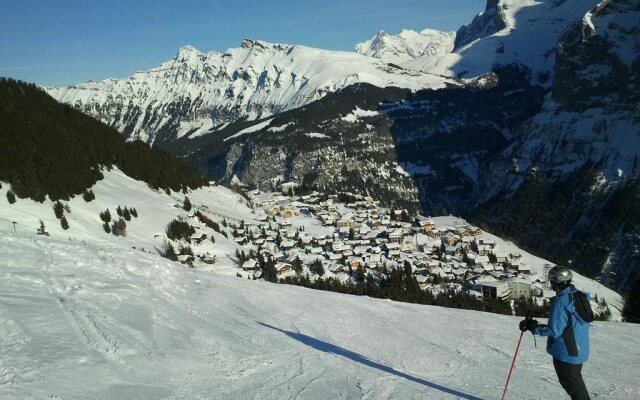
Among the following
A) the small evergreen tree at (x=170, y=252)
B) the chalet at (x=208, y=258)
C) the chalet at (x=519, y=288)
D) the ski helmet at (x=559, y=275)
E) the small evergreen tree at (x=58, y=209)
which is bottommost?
the chalet at (x=519, y=288)

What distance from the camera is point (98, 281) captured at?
1525cm

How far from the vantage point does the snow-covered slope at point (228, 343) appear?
9.05 m

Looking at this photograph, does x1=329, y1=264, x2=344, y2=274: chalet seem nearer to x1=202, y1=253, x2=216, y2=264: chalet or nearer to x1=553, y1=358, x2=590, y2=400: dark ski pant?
x1=202, y1=253, x2=216, y2=264: chalet

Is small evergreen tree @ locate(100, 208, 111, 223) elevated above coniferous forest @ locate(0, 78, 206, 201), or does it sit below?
below

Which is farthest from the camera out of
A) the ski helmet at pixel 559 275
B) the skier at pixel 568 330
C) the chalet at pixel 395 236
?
the chalet at pixel 395 236

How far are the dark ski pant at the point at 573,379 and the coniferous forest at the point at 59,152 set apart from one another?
36159mm

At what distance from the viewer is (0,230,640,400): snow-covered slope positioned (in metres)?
9.05

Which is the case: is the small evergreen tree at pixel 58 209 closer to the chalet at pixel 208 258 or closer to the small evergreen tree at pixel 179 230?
the small evergreen tree at pixel 179 230

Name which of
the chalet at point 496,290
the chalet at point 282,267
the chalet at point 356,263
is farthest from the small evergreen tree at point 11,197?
the chalet at point 496,290

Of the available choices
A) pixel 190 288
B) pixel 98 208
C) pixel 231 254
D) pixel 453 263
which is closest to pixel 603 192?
pixel 453 263

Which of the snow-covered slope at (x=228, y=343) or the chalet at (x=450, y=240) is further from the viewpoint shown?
the chalet at (x=450, y=240)

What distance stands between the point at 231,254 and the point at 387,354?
41.1 m

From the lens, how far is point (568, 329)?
793cm

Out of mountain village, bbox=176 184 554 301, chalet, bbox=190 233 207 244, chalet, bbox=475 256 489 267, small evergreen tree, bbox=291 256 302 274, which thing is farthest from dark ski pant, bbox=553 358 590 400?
chalet, bbox=475 256 489 267
